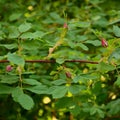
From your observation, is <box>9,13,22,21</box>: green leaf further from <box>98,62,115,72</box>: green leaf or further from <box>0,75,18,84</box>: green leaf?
<box>98,62,115,72</box>: green leaf

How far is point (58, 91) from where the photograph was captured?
135 cm

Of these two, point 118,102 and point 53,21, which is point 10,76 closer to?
point 118,102

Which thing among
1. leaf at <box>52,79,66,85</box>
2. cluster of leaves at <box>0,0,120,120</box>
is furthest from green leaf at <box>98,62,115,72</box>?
leaf at <box>52,79,66,85</box>

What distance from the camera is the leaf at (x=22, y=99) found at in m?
1.29

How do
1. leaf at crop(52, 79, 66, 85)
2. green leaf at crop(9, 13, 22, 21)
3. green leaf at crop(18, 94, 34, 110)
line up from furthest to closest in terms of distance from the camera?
green leaf at crop(9, 13, 22, 21), leaf at crop(52, 79, 66, 85), green leaf at crop(18, 94, 34, 110)

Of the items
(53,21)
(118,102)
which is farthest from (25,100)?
(53,21)

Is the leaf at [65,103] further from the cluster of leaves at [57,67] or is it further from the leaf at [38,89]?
the leaf at [38,89]

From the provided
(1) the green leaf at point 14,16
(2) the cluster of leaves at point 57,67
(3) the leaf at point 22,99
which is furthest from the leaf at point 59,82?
(1) the green leaf at point 14,16

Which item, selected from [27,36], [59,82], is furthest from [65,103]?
[27,36]

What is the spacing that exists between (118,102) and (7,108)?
72 centimetres

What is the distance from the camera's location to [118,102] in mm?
1824

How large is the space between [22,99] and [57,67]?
26cm

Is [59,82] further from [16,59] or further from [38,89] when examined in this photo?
[16,59]

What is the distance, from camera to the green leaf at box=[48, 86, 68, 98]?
1327 mm
